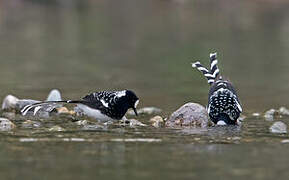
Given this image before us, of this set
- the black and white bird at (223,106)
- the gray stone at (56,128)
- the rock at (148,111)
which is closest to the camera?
the gray stone at (56,128)

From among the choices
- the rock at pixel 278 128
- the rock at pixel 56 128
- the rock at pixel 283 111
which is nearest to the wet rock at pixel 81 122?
the rock at pixel 56 128

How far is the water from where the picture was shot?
24.4ft

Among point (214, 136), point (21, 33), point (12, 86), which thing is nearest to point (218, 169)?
point (214, 136)

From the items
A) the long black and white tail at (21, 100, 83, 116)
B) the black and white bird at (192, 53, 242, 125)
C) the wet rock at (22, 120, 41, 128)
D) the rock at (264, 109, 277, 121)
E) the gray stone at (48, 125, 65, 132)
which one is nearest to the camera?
the gray stone at (48, 125, 65, 132)

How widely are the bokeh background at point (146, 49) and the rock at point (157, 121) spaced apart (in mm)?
1375

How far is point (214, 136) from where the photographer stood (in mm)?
9086

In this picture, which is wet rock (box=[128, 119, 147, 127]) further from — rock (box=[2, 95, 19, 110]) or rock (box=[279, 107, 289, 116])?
rock (box=[279, 107, 289, 116])

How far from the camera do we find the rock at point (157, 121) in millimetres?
10031

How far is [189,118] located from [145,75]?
5.77m

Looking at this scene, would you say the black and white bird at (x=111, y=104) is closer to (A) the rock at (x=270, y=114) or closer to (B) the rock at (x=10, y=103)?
(B) the rock at (x=10, y=103)

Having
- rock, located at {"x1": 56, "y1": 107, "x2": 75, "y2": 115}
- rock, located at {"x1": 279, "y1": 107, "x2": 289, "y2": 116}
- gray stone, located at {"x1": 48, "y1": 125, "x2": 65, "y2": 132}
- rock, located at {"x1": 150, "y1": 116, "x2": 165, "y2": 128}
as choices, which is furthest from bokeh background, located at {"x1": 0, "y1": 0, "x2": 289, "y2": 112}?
gray stone, located at {"x1": 48, "y1": 125, "x2": 65, "y2": 132}

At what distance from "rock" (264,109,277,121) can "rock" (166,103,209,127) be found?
0.99 metres

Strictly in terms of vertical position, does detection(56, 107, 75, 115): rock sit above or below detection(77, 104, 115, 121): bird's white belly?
above

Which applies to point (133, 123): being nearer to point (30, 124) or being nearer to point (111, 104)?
point (111, 104)
